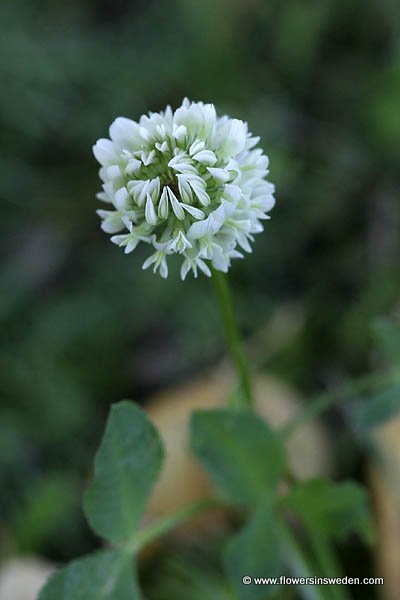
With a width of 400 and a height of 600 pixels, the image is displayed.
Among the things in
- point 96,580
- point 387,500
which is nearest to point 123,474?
point 96,580

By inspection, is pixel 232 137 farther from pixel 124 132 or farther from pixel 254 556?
pixel 254 556

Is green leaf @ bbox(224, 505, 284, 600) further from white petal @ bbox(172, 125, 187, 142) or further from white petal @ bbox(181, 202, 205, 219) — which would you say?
white petal @ bbox(172, 125, 187, 142)

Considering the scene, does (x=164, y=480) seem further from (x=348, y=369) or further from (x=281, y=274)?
(x=281, y=274)

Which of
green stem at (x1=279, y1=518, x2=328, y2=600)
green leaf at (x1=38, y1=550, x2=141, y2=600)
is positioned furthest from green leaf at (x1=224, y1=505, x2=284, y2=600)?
green leaf at (x1=38, y1=550, x2=141, y2=600)

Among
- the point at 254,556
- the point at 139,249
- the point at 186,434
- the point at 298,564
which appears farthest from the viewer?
the point at 139,249

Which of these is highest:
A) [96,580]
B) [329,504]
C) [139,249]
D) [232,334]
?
[139,249]
